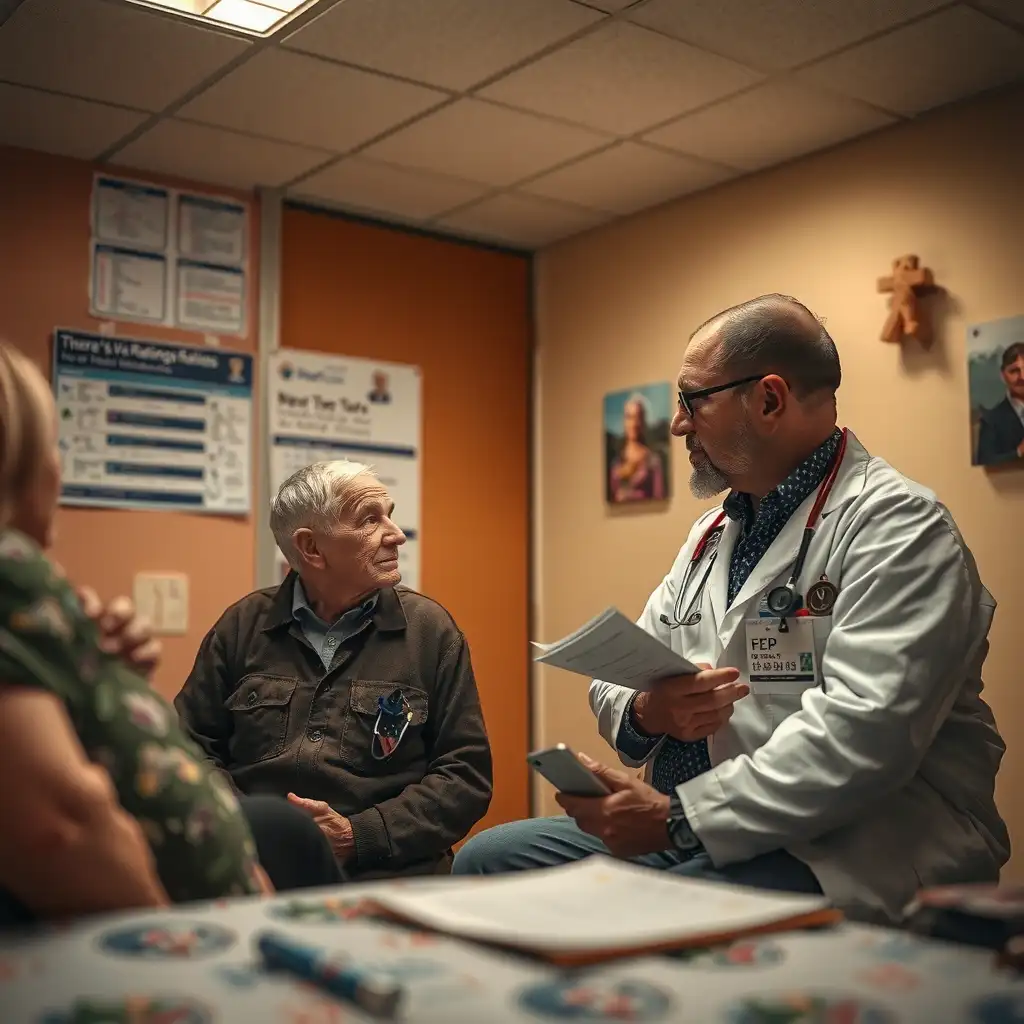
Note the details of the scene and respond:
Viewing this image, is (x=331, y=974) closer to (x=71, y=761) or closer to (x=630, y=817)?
(x=71, y=761)

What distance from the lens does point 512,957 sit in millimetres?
959

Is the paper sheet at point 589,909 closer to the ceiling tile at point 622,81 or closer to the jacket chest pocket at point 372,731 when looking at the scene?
the jacket chest pocket at point 372,731

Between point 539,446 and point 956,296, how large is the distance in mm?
1720

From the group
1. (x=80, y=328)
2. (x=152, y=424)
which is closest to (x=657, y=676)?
(x=152, y=424)

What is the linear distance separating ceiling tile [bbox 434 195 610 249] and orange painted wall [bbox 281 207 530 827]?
4.0 inches

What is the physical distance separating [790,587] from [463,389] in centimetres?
244

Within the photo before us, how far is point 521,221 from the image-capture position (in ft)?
14.0

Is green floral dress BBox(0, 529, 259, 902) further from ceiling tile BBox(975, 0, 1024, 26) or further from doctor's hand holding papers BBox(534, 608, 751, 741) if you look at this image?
ceiling tile BBox(975, 0, 1024, 26)

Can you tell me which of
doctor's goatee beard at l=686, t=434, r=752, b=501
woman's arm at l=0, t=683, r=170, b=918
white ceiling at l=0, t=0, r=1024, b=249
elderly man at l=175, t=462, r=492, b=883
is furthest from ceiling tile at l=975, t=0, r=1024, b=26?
woman's arm at l=0, t=683, r=170, b=918

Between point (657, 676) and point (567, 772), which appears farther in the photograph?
point (657, 676)

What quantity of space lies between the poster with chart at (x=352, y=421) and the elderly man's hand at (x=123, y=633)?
8.45 ft

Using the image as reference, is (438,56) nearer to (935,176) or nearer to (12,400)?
(935,176)

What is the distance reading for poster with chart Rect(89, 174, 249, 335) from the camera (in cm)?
369

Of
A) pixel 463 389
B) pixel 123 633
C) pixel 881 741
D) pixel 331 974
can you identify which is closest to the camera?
pixel 331 974
